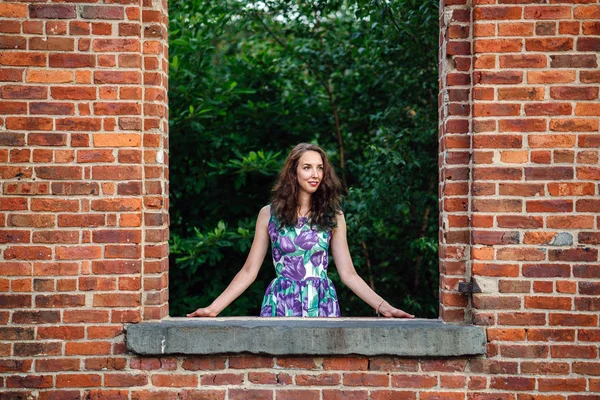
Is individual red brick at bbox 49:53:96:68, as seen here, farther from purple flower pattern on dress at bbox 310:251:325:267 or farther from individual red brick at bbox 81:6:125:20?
purple flower pattern on dress at bbox 310:251:325:267

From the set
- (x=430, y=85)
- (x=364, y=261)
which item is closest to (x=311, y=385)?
(x=364, y=261)

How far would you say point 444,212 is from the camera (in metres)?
3.56

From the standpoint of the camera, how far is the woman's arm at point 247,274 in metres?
3.88

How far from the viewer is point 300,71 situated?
6.63m

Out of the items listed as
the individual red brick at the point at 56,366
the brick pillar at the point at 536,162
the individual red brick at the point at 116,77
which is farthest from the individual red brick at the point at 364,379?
the individual red brick at the point at 116,77

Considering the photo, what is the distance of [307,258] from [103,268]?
1.27 m

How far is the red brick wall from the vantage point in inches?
134

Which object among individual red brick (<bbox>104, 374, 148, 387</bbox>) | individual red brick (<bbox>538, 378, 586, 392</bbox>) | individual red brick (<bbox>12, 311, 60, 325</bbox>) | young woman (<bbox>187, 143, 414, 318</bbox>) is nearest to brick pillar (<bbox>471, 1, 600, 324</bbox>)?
individual red brick (<bbox>538, 378, 586, 392</bbox>)

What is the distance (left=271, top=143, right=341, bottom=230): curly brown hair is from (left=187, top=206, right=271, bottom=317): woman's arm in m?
0.12

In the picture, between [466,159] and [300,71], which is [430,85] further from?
[466,159]

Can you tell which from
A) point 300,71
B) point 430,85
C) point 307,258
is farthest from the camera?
point 300,71

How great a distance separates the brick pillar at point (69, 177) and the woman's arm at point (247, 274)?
0.54 metres

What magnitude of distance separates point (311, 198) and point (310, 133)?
2172 mm

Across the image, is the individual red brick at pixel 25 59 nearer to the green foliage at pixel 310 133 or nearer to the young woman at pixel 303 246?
the young woman at pixel 303 246
